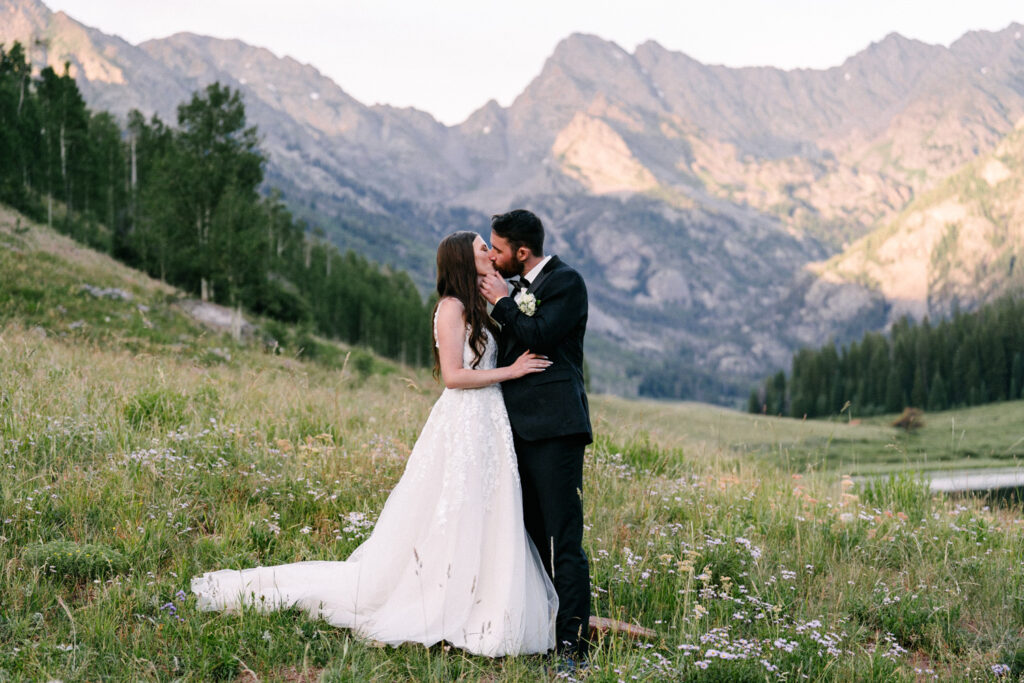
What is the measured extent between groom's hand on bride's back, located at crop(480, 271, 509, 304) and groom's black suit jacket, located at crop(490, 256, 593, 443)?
0.47 ft

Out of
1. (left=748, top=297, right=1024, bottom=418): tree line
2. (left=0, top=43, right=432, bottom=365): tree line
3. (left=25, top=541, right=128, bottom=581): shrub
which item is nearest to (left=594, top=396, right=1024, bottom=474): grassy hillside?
A: (left=25, top=541, right=128, bottom=581): shrub

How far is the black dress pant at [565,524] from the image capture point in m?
5.76

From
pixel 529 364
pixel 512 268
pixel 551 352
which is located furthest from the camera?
pixel 512 268

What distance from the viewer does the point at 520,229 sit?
5887 mm

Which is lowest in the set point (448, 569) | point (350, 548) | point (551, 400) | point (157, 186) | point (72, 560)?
point (350, 548)

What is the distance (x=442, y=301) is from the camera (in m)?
6.16

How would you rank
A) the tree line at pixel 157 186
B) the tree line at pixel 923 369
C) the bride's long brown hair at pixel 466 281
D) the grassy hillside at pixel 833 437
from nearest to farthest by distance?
the bride's long brown hair at pixel 466 281 → the grassy hillside at pixel 833 437 → the tree line at pixel 157 186 → the tree line at pixel 923 369

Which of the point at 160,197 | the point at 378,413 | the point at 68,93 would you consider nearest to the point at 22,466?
the point at 378,413

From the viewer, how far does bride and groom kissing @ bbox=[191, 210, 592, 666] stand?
5.73 metres

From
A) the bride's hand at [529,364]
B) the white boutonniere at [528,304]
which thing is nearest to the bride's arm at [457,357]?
the bride's hand at [529,364]

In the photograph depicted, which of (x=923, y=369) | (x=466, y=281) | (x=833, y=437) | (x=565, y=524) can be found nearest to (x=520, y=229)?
(x=466, y=281)

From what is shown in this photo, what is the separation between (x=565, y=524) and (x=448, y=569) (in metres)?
0.99

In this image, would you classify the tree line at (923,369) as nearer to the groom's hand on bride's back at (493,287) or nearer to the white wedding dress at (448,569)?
the white wedding dress at (448,569)

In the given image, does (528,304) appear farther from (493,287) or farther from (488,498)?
(488,498)
